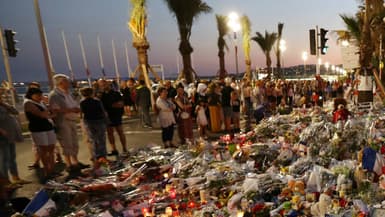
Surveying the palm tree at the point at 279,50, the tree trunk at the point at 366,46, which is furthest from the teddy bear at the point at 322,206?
the palm tree at the point at 279,50

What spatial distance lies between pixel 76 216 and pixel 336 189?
10.1 ft

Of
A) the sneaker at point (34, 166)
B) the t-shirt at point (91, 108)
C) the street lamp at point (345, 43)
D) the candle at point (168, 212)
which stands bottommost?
the sneaker at point (34, 166)

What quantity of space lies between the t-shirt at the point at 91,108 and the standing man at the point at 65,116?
13 cm

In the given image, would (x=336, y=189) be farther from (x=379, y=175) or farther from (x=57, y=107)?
(x=57, y=107)

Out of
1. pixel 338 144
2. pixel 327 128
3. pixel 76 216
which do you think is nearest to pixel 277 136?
pixel 327 128

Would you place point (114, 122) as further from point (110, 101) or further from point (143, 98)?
point (143, 98)

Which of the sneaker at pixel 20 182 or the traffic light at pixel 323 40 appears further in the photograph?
the traffic light at pixel 323 40

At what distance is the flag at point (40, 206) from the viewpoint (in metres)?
3.87

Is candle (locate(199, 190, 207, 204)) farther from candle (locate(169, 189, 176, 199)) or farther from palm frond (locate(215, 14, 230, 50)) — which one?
palm frond (locate(215, 14, 230, 50))

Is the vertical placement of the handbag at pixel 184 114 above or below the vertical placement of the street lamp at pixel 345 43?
below

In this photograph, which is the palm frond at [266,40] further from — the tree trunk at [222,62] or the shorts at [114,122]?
the shorts at [114,122]

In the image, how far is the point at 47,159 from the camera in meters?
5.88

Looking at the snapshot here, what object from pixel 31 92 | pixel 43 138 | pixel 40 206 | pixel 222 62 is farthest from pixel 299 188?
pixel 222 62

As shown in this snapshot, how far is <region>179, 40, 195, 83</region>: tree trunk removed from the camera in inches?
591
